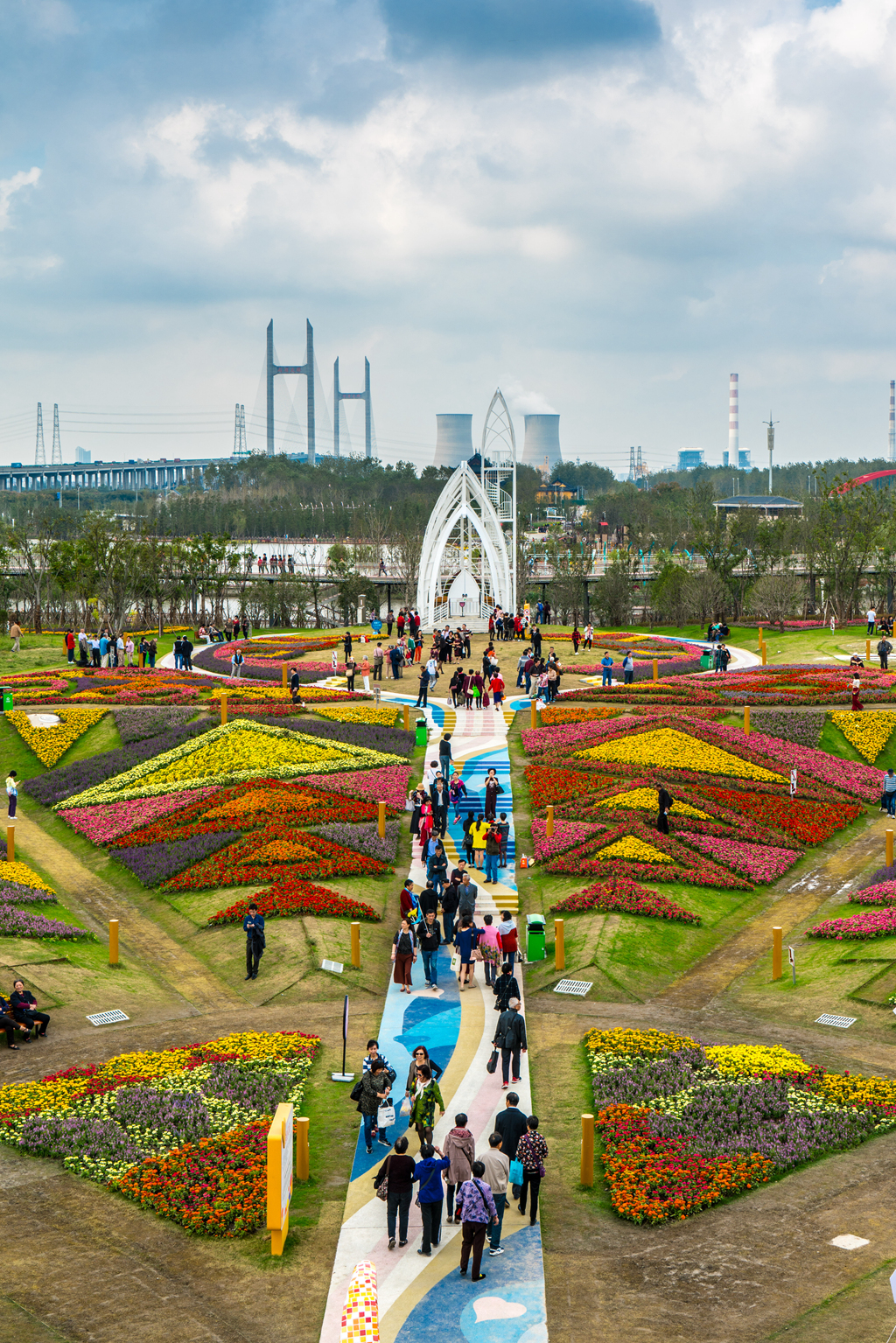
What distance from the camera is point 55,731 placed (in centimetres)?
4375

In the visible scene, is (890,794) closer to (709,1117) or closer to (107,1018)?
(709,1117)

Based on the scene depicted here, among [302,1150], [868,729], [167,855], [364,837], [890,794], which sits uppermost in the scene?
[868,729]

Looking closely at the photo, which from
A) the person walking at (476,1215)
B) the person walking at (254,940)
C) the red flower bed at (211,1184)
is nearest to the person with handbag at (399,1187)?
the person walking at (476,1215)

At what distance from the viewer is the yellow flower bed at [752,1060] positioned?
19297mm

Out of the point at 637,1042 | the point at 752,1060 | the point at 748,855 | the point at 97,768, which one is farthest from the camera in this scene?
the point at 97,768

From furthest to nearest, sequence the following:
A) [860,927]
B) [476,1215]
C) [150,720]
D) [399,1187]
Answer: [150,720] < [860,927] < [399,1187] < [476,1215]

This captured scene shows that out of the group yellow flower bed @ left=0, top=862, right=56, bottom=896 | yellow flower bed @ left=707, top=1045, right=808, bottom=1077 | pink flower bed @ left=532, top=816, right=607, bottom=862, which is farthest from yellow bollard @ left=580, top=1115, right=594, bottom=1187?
yellow flower bed @ left=0, top=862, right=56, bottom=896

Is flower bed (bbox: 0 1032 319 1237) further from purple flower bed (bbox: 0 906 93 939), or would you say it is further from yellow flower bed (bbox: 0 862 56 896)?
yellow flower bed (bbox: 0 862 56 896)

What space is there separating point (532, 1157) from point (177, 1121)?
556 cm

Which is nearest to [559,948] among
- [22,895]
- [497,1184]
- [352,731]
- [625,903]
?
[625,903]

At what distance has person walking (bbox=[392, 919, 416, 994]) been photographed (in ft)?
77.4

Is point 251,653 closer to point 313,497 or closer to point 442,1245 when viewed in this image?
point 442,1245

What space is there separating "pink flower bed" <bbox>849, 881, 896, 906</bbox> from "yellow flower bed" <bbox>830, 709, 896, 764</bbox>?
13344 mm

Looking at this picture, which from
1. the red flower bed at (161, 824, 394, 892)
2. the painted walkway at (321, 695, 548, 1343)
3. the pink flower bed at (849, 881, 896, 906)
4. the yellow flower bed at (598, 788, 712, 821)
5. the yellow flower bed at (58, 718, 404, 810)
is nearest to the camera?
the painted walkway at (321, 695, 548, 1343)
